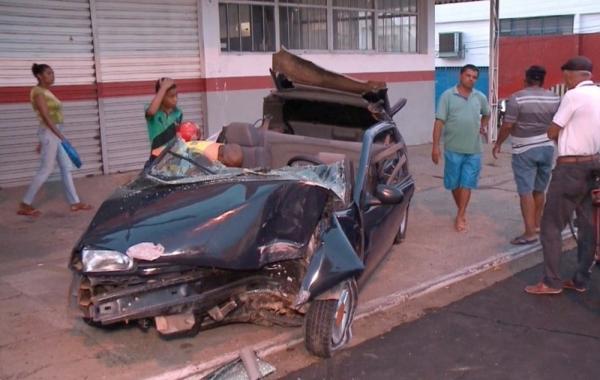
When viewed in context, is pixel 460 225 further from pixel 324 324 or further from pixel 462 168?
pixel 324 324

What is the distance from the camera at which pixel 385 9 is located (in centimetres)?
1526

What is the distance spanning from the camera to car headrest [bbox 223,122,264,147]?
6.27 m

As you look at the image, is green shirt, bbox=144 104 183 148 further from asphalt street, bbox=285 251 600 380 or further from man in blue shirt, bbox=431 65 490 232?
asphalt street, bbox=285 251 600 380

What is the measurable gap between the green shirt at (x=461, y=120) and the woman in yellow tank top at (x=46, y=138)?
14.6 ft

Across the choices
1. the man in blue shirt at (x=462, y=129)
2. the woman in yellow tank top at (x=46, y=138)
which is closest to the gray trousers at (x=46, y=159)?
the woman in yellow tank top at (x=46, y=138)

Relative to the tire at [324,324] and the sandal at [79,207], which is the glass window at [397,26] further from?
the tire at [324,324]

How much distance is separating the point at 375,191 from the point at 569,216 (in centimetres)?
177

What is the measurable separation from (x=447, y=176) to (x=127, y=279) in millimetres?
4641

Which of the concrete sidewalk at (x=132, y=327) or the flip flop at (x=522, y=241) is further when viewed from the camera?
the flip flop at (x=522, y=241)

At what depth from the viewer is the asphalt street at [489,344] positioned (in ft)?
15.4

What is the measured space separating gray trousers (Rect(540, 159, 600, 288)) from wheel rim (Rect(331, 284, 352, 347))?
2.13 meters

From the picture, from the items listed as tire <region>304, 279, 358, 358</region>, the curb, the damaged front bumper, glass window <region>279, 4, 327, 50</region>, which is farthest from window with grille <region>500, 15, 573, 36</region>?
the damaged front bumper

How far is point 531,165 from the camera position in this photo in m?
7.55

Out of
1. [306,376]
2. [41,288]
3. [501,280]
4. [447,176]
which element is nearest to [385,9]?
[447,176]
